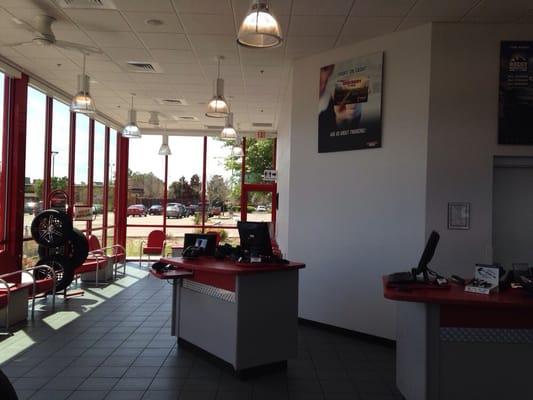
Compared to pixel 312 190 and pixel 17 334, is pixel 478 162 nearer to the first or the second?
pixel 312 190

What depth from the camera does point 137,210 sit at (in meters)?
12.1

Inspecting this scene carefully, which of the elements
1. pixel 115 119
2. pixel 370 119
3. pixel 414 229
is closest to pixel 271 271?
pixel 414 229

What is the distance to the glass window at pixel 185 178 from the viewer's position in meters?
12.0

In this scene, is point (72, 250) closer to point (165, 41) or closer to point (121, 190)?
point (165, 41)

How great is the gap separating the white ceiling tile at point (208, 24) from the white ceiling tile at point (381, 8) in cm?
134

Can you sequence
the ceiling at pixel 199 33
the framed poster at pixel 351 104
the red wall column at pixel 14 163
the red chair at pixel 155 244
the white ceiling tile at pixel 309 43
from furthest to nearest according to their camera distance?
the red chair at pixel 155 244 < the red wall column at pixel 14 163 < the white ceiling tile at pixel 309 43 < the framed poster at pixel 351 104 < the ceiling at pixel 199 33

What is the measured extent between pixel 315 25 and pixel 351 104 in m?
1.05

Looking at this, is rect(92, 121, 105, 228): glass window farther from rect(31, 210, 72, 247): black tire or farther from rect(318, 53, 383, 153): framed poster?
rect(318, 53, 383, 153): framed poster

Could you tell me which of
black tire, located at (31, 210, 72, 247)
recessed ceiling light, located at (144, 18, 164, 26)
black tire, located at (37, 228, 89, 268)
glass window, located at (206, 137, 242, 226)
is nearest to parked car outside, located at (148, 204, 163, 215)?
glass window, located at (206, 137, 242, 226)

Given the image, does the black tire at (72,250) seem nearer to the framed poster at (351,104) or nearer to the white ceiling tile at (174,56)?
the white ceiling tile at (174,56)

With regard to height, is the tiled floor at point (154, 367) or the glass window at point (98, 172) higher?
the glass window at point (98, 172)

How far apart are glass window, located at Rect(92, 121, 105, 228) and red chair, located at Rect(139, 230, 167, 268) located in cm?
121

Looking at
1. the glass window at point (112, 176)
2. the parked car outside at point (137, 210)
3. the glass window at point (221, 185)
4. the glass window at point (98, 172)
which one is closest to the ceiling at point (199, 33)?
the glass window at point (98, 172)

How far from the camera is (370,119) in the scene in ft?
17.1
